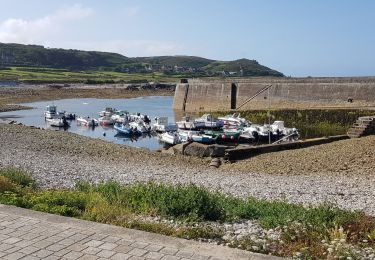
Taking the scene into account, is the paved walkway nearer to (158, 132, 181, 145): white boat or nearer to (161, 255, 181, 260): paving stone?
(161, 255, 181, 260): paving stone

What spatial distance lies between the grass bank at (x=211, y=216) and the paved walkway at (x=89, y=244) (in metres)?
0.62

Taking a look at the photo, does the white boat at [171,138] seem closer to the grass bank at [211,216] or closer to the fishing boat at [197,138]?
the fishing boat at [197,138]

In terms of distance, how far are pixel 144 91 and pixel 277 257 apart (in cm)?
11258

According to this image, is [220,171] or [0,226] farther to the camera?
[220,171]

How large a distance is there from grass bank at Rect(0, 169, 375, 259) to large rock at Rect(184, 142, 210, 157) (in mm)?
17096

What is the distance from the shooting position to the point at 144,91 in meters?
118

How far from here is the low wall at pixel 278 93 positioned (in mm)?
51625

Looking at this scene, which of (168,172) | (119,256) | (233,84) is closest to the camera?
(119,256)

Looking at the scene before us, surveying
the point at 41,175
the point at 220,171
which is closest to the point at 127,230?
the point at 41,175

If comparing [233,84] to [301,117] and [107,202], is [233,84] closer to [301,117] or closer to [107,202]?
[301,117]

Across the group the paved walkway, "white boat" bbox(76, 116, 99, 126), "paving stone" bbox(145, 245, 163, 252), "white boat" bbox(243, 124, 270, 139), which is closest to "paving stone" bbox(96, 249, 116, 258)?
the paved walkway

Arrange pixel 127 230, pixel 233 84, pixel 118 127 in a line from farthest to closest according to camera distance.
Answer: pixel 233 84 → pixel 118 127 → pixel 127 230

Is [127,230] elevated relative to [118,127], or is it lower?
elevated

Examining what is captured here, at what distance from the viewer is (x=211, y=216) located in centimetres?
935
